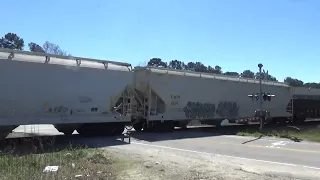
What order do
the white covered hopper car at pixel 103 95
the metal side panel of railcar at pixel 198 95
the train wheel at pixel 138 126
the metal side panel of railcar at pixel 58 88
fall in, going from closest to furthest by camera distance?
Result: the metal side panel of railcar at pixel 58 88, the white covered hopper car at pixel 103 95, the metal side panel of railcar at pixel 198 95, the train wheel at pixel 138 126

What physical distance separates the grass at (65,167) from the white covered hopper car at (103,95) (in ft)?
17.1

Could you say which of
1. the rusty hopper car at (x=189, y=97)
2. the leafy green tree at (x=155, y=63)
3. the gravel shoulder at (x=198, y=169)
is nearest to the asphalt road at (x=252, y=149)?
the gravel shoulder at (x=198, y=169)

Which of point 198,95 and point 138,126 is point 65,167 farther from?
point 198,95

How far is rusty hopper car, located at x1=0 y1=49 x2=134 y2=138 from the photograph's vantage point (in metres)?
15.9

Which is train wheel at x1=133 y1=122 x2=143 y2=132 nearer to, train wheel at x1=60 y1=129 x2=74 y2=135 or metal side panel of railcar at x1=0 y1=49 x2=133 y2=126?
metal side panel of railcar at x1=0 y1=49 x2=133 y2=126

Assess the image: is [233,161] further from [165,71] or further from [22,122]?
[165,71]

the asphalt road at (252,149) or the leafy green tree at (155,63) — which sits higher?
the leafy green tree at (155,63)

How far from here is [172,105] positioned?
2411 centimetres

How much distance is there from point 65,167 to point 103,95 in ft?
32.1

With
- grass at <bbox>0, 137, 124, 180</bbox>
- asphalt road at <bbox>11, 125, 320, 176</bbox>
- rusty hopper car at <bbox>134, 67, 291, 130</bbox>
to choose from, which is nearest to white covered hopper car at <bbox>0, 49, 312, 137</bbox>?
rusty hopper car at <bbox>134, 67, 291, 130</bbox>

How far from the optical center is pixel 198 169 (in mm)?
10703

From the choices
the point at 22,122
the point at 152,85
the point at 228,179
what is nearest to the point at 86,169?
the point at 228,179

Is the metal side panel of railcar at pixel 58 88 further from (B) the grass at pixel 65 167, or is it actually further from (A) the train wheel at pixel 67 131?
(B) the grass at pixel 65 167

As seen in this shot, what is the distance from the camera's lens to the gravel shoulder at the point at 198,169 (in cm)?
955
